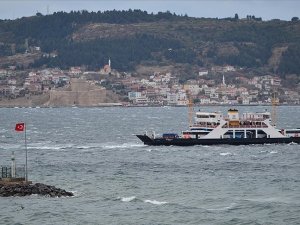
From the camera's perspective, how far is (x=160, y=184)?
6288 centimetres

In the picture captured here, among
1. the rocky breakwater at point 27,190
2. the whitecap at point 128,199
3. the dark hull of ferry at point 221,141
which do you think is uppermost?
the dark hull of ferry at point 221,141

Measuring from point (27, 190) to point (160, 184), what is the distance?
409 inches

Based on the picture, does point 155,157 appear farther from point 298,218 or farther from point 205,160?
point 298,218

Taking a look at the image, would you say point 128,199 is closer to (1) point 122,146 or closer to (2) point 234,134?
(2) point 234,134

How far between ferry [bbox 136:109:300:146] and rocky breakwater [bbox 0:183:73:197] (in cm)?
3988

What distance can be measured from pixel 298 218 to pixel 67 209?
12.6m

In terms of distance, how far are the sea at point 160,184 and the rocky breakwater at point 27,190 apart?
827 mm

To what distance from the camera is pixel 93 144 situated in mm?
105688

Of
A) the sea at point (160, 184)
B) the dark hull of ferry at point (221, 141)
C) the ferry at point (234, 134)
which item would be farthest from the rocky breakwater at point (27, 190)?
the ferry at point (234, 134)

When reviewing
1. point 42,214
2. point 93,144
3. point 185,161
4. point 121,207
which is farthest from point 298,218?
point 93,144

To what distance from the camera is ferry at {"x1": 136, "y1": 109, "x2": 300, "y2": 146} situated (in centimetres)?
9594

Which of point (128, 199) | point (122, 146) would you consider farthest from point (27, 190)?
point (122, 146)

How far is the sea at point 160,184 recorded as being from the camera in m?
50.0

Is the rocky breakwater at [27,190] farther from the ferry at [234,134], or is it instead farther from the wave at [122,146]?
the wave at [122,146]
